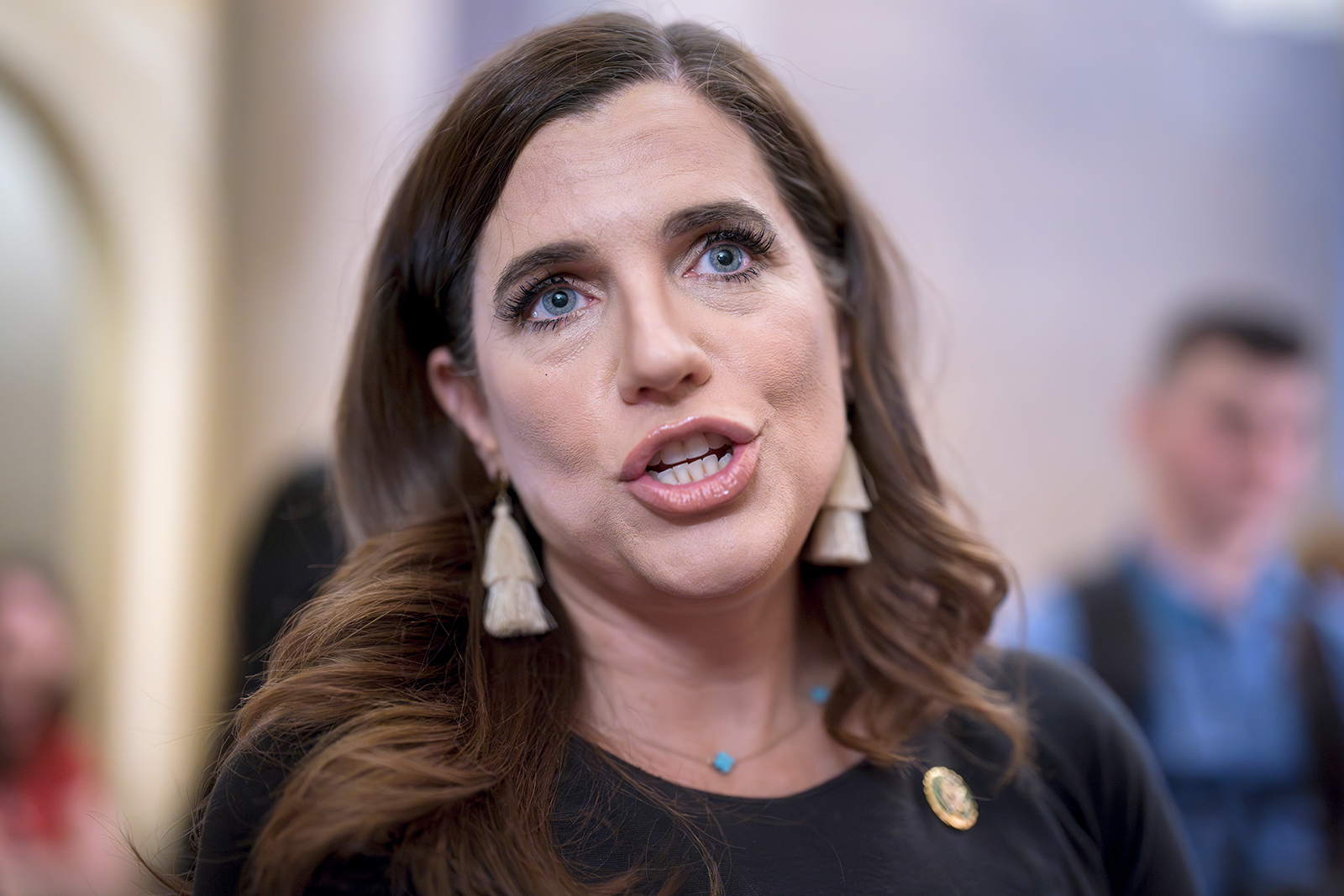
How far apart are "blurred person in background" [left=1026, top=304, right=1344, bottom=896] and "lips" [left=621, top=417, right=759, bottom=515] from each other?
1.91 meters

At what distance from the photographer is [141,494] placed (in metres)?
3.82

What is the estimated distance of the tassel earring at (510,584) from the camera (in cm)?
121

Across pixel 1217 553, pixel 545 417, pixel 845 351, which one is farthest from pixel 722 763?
pixel 1217 553

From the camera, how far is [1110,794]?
140 centimetres

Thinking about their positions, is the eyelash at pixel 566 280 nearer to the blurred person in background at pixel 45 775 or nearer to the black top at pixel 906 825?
the black top at pixel 906 825

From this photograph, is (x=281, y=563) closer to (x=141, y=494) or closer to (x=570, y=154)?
(x=570, y=154)

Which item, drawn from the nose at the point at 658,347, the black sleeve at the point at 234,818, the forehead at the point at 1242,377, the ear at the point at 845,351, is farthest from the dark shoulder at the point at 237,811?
the forehead at the point at 1242,377

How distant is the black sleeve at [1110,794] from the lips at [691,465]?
2.05 ft

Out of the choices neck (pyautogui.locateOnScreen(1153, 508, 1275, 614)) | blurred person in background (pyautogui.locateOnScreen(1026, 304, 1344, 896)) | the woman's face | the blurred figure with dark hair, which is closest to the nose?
the woman's face

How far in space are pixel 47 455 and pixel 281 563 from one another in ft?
7.68

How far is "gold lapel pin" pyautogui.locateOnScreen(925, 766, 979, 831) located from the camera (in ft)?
4.09

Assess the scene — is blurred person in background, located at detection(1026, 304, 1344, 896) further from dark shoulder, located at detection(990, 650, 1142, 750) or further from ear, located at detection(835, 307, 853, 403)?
ear, located at detection(835, 307, 853, 403)

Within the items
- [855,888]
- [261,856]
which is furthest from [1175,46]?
[261,856]

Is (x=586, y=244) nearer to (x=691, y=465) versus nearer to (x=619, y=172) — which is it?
(x=619, y=172)
